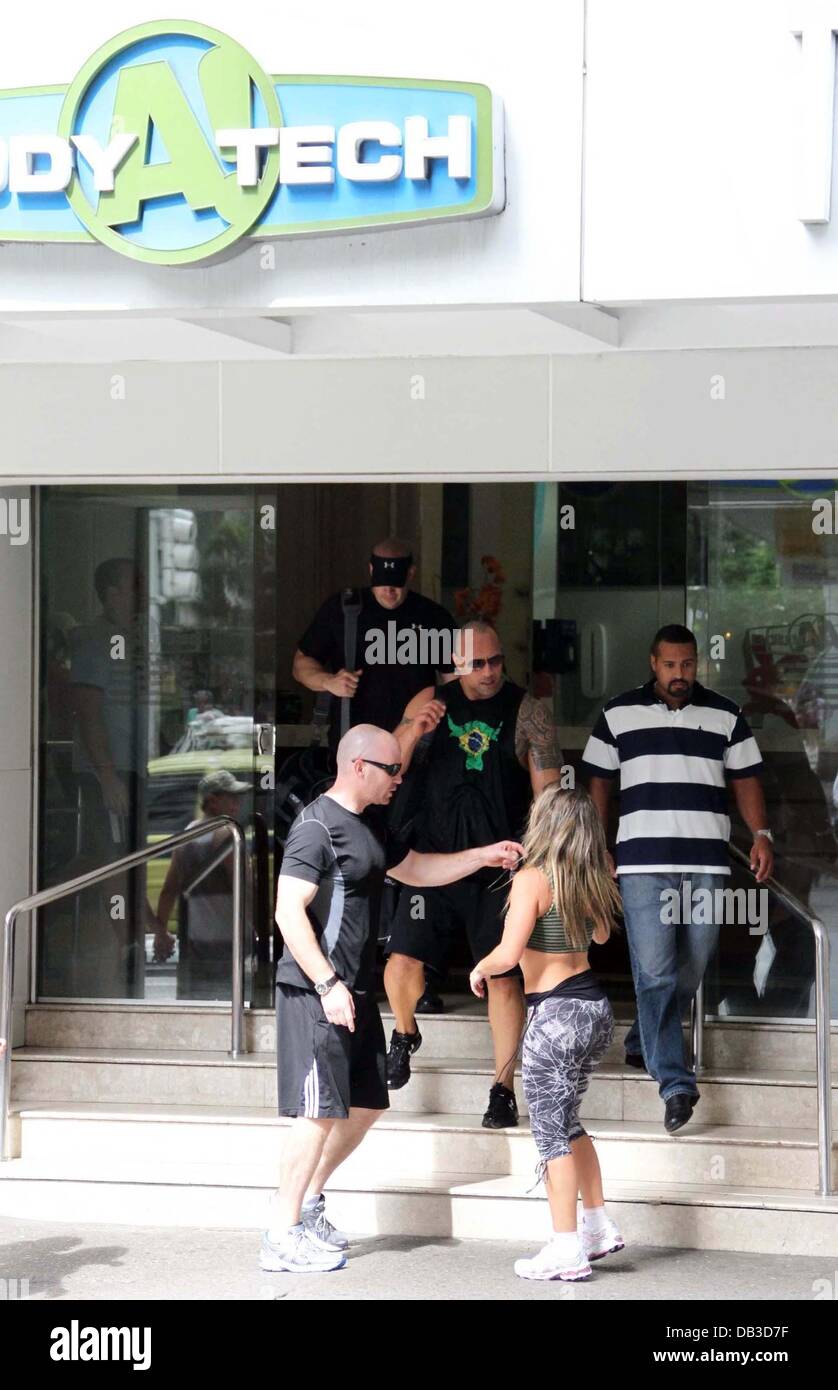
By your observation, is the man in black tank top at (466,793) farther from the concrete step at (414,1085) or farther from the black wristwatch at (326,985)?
the black wristwatch at (326,985)

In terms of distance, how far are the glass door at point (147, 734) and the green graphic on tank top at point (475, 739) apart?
3.74 ft

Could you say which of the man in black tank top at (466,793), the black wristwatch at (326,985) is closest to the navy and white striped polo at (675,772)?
the man in black tank top at (466,793)

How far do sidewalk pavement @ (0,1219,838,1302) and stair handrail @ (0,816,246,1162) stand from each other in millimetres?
808

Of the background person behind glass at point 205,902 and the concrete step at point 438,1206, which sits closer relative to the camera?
the concrete step at point 438,1206

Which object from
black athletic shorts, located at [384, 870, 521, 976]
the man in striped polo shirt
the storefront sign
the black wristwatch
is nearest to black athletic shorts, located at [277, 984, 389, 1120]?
the black wristwatch

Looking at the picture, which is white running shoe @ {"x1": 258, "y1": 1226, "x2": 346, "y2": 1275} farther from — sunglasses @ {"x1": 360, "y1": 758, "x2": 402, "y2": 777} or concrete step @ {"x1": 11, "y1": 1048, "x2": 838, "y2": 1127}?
sunglasses @ {"x1": 360, "y1": 758, "x2": 402, "y2": 777}

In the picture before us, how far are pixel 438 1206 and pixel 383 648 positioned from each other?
104 inches

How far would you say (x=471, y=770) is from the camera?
7957mm

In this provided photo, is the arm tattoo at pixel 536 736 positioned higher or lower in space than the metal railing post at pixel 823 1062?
higher

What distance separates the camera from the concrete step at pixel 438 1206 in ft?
22.8

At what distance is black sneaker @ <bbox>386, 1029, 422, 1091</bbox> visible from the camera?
25.3 ft

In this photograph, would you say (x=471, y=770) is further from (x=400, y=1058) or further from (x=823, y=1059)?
(x=823, y=1059)
